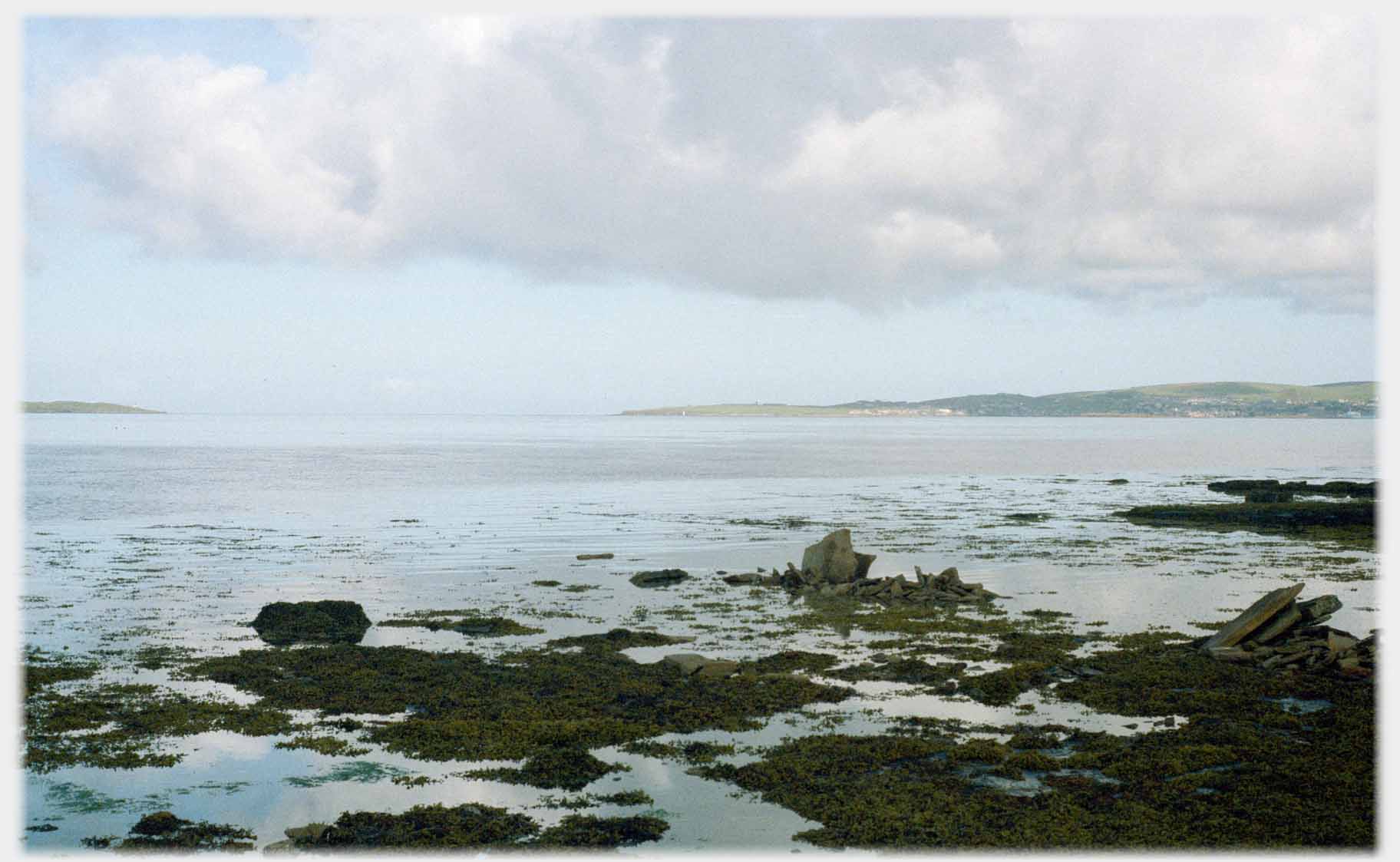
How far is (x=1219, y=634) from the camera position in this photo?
24922 millimetres

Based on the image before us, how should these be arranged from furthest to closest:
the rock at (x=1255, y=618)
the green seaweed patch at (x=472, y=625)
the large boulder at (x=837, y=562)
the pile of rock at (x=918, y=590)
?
the large boulder at (x=837, y=562)
the pile of rock at (x=918, y=590)
the green seaweed patch at (x=472, y=625)
the rock at (x=1255, y=618)

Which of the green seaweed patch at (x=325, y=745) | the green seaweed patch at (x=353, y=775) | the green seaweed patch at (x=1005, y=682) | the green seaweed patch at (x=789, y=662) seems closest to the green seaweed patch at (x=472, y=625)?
the green seaweed patch at (x=789, y=662)

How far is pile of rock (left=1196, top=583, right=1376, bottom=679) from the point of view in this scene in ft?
73.5

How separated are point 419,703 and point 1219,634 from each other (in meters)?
18.4

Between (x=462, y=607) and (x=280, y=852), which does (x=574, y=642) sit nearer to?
(x=462, y=607)

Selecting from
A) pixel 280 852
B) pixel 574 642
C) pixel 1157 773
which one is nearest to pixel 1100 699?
pixel 1157 773

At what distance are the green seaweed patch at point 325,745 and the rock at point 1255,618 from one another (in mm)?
19054

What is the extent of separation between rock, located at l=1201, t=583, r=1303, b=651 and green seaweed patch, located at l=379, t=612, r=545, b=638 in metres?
17.0

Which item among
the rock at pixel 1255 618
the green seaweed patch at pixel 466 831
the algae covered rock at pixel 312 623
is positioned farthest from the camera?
the algae covered rock at pixel 312 623

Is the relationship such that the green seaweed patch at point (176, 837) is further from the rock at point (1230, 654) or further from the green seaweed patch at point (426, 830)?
the rock at point (1230, 654)

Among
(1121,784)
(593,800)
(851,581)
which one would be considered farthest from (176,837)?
(851,581)

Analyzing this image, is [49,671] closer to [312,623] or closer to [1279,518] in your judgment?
[312,623]

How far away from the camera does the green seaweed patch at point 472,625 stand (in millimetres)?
28250

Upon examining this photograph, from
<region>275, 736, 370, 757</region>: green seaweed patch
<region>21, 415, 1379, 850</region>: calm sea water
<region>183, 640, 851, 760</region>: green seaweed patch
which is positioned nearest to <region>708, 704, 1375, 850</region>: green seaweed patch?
<region>21, 415, 1379, 850</region>: calm sea water
